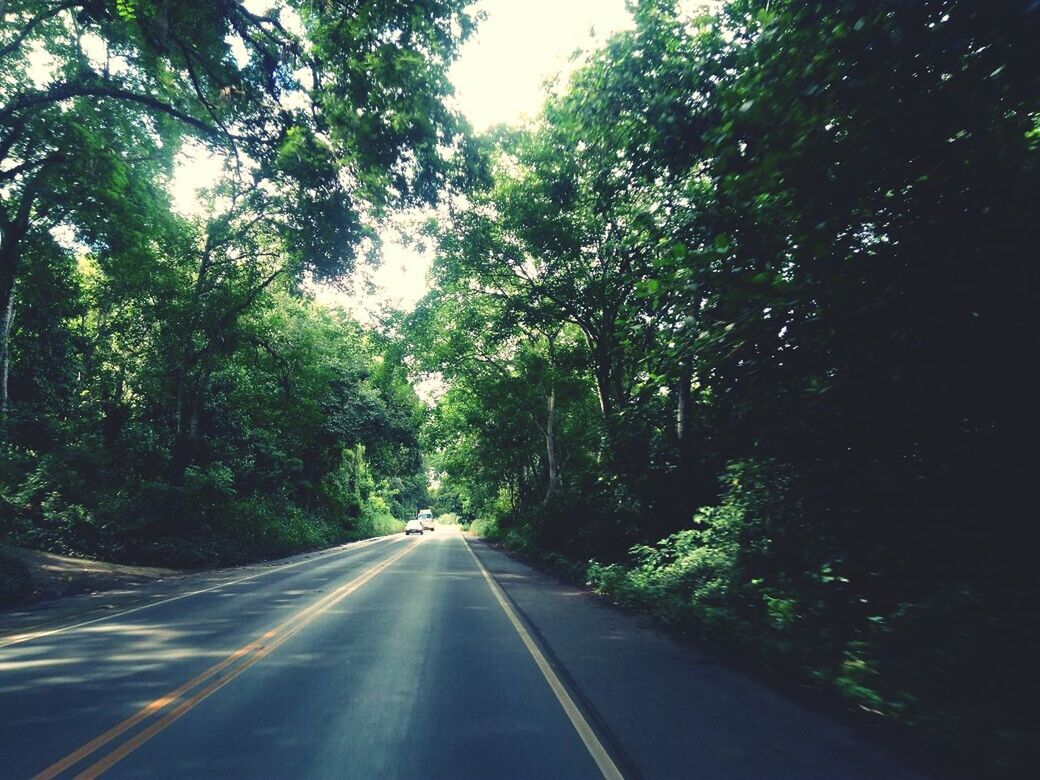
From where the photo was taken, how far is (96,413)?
73.8 ft

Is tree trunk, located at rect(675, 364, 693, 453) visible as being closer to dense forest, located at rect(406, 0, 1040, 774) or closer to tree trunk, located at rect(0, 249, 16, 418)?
dense forest, located at rect(406, 0, 1040, 774)

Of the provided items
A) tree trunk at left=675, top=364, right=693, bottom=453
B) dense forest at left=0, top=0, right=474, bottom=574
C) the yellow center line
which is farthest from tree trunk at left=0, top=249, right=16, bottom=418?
tree trunk at left=675, top=364, right=693, bottom=453

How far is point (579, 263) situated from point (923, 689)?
14733 mm

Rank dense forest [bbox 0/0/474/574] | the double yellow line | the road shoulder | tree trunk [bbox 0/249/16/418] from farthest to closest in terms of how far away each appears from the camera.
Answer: tree trunk [bbox 0/249/16/418] < dense forest [bbox 0/0/474/574] < the road shoulder < the double yellow line

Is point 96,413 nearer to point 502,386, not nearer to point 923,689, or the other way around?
point 502,386

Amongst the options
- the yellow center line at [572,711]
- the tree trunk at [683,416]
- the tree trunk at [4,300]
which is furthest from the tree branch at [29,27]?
the tree trunk at [683,416]

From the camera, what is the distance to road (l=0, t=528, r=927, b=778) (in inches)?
150

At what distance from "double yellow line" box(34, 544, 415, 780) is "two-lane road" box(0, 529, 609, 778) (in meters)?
0.02

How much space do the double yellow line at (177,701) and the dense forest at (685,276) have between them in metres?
5.47

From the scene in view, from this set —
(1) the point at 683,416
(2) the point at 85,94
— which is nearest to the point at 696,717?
(1) the point at 683,416

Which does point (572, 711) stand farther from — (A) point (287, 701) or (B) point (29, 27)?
(B) point (29, 27)

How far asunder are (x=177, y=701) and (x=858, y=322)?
6.72 metres

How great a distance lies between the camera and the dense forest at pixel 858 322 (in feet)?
14.4

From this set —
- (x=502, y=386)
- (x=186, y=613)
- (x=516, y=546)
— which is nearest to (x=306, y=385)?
(x=502, y=386)
